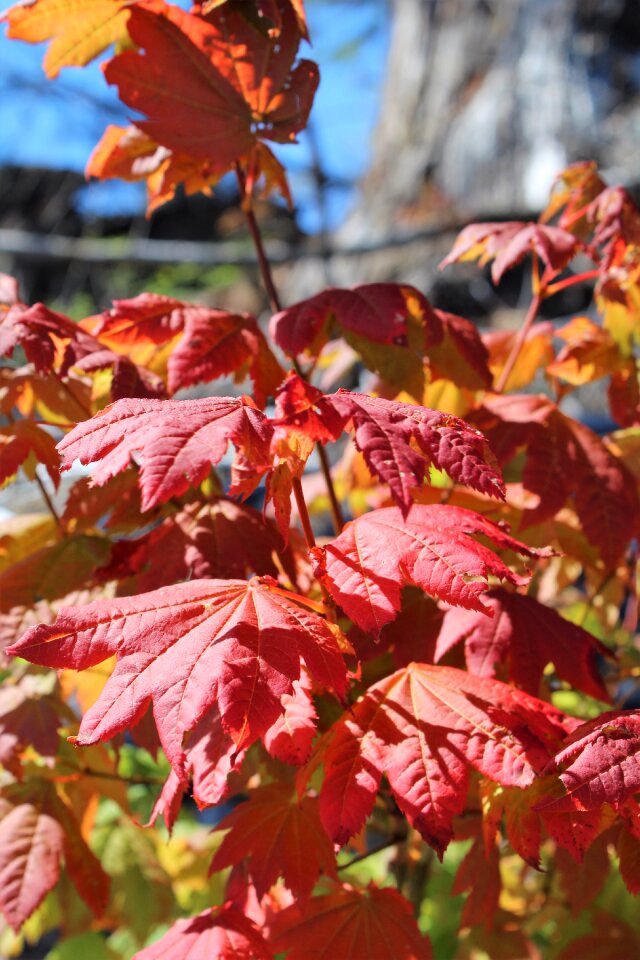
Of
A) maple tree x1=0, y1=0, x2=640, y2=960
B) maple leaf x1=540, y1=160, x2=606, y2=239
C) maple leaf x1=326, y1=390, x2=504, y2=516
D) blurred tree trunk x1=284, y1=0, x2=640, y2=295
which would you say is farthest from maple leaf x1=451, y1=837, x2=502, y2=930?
blurred tree trunk x1=284, y1=0, x2=640, y2=295

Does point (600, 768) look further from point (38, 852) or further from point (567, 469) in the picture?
point (38, 852)

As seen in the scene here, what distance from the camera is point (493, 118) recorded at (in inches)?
221

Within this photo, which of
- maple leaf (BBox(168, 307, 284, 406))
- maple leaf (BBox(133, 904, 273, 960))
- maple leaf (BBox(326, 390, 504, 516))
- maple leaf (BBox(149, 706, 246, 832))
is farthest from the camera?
maple leaf (BBox(168, 307, 284, 406))

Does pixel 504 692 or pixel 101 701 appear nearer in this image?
pixel 101 701

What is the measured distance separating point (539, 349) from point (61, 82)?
4374 millimetres

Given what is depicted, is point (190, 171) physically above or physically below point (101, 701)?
above

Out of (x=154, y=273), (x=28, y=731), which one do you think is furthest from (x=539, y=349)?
(x=154, y=273)

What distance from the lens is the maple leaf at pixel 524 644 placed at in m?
0.89

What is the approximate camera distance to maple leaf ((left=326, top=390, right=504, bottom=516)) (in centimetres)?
60

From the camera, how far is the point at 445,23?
6281 millimetres

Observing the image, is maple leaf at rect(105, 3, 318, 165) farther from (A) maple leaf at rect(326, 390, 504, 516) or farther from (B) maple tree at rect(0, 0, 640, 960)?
(A) maple leaf at rect(326, 390, 504, 516)

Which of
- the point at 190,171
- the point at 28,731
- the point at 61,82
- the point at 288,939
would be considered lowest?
the point at 288,939

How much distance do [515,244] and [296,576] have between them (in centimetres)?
53

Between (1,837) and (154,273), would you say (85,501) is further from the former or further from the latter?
(154,273)
